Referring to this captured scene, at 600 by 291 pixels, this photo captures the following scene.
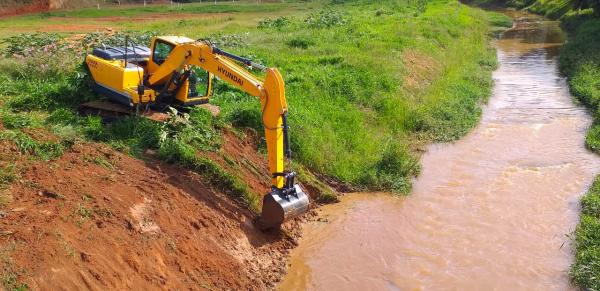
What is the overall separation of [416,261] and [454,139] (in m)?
7.12

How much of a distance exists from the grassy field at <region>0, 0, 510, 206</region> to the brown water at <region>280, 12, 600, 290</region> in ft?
3.11

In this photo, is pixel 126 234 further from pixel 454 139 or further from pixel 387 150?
pixel 454 139

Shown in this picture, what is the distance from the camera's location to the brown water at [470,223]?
925cm

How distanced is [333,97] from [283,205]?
7859 mm

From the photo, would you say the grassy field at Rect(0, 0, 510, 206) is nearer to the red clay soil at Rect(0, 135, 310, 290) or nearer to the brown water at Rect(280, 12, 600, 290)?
the red clay soil at Rect(0, 135, 310, 290)

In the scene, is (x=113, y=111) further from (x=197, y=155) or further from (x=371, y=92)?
(x=371, y=92)

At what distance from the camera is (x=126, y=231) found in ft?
25.2

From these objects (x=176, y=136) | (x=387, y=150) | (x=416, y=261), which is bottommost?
(x=416, y=261)

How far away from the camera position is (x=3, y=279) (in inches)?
232

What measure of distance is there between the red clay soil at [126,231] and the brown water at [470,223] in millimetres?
992

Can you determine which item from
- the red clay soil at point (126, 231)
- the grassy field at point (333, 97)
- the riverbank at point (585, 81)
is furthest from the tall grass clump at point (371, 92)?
the riverbank at point (585, 81)

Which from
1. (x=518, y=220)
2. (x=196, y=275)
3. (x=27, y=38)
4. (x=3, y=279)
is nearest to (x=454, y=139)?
(x=518, y=220)

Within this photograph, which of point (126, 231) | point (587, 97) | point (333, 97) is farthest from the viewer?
point (587, 97)

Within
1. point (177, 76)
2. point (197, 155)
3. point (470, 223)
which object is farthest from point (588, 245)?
point (177, 76)
